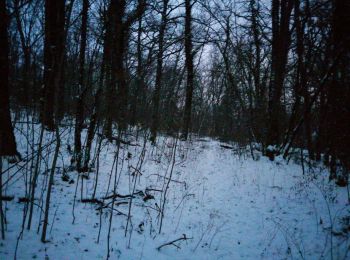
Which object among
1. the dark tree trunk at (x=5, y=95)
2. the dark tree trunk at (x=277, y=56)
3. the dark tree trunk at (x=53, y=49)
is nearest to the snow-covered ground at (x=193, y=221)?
the dark tree trunk at (x=5, y=95)

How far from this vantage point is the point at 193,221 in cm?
394

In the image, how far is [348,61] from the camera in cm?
427

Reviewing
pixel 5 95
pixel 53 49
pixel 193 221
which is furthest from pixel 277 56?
pixel 5 95

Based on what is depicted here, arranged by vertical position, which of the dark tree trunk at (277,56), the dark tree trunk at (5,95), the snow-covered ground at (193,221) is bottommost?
the snow-covered ground at (193,221)

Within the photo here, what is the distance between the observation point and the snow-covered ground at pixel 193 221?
286 cm

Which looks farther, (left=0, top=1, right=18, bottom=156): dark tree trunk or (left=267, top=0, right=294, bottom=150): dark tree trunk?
(left=267, top=0, right=294, bottom=150): dark tree trunk

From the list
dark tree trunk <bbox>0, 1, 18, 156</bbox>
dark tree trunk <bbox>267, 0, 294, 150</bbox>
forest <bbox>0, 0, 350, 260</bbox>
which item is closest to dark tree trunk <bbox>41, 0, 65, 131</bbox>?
forest <bbox>0, 0, 350, 260</bbox>

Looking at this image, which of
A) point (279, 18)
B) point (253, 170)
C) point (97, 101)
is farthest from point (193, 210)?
point (279, 18)

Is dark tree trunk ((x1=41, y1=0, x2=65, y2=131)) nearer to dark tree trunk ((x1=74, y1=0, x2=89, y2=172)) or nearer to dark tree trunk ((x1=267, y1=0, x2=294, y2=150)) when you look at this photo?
dark tree trunk ((x1=74, y1=0, x2=89, y2=172))

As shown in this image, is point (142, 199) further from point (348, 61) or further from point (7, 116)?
point (348, 61)

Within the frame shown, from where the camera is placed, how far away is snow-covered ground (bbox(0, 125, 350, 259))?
2.86 metres

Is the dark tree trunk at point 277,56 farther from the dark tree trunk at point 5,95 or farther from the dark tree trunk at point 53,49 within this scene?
the dark tree trunk at point 5,95

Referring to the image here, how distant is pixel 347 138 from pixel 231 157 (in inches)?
237

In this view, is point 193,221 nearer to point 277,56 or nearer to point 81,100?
point 81,100
